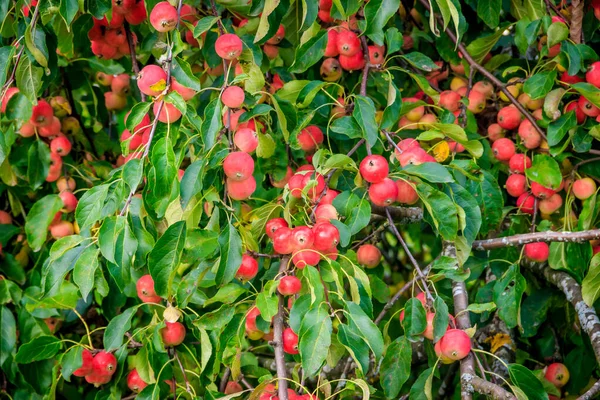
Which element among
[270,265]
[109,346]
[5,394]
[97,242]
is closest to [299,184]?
[270,265]

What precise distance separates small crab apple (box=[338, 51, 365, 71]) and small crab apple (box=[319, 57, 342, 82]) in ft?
0.23

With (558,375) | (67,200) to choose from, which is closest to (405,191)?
(558,375)

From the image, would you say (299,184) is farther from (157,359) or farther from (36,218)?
(36,218)

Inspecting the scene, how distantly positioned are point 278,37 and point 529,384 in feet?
3.29

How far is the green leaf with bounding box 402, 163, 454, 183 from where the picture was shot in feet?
5.20

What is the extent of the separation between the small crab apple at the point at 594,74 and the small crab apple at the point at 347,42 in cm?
58

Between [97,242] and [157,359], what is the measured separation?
0.30 m

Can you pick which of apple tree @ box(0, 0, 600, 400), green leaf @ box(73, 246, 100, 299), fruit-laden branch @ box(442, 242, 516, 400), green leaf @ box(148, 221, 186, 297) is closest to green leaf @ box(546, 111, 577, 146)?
apple tree @ box(0, 0, 600, 400)

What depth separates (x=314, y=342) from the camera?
4.56ft

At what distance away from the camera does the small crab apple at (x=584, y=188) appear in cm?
207

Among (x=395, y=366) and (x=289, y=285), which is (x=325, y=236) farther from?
(x=395, y=366)

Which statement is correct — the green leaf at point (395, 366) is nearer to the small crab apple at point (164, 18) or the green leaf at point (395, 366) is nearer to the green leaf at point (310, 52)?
the green leaf at point (310, 52)

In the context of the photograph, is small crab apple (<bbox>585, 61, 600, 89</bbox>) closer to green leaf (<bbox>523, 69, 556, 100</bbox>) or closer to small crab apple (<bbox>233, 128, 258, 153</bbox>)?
green leaf (<bbox>523, 69, 556, 100</bbox>)

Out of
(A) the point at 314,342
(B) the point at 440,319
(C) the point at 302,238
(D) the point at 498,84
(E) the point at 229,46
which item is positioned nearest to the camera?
(A) the point at 314,342
